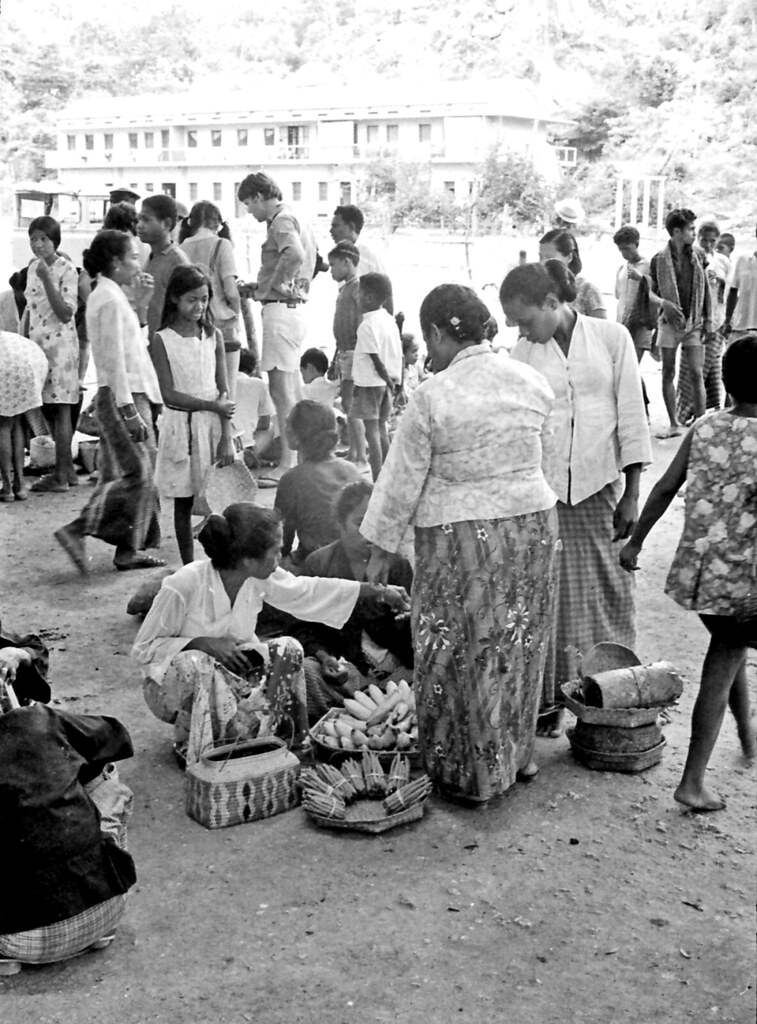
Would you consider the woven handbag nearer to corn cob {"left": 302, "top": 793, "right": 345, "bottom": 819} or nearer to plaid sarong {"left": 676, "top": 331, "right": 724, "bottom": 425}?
corn cob {"left": 302, "top": 793, "right": 345, "bottom": 819}

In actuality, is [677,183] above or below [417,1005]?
above

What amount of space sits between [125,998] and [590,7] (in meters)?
66.4

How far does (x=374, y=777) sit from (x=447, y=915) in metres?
0.73

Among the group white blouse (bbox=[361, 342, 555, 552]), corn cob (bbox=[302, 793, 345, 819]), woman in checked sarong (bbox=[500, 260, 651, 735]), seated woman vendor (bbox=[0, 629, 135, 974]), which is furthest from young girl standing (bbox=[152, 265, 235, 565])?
seated woman vendor (bbox=[0, 629, 135, 974])

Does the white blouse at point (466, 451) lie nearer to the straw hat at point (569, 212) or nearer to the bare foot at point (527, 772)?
the bare foot at point (527, 772)

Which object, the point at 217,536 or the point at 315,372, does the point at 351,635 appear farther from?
the point at 315,372

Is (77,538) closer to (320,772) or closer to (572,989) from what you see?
(320,772)

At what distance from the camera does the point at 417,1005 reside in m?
3.04

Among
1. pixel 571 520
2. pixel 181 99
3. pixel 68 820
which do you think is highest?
pixel 181 99

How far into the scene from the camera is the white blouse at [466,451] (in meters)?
3.85

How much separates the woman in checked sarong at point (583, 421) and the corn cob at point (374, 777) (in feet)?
2.81

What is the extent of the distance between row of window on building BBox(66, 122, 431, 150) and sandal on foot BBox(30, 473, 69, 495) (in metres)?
42.7

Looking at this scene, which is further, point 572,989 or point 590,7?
point 590,7

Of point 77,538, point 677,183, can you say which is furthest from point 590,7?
point 77,538
